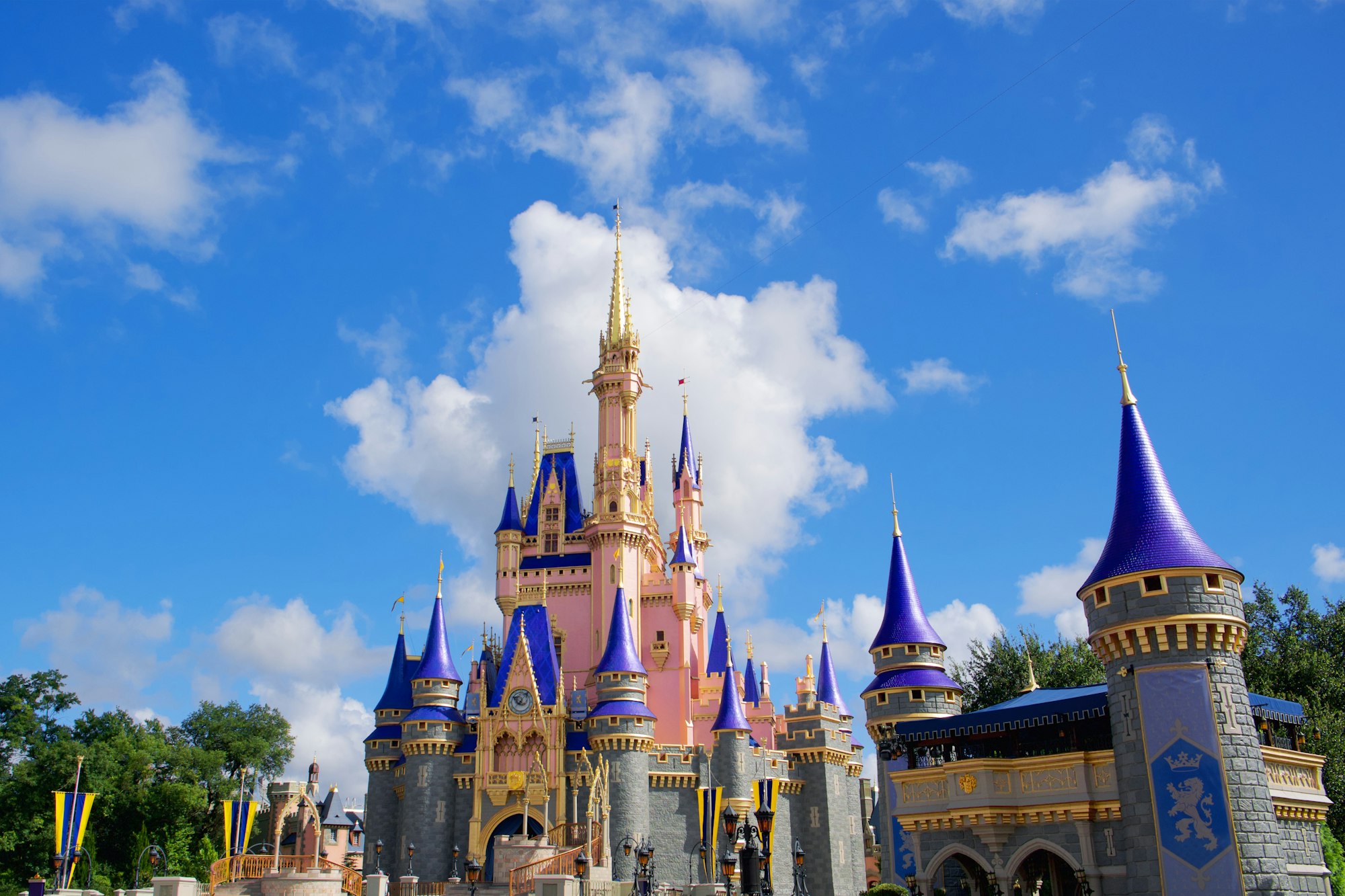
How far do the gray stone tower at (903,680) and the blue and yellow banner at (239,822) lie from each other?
85.1 feet

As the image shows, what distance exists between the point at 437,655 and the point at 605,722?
9893 millimetres

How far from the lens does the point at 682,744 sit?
54.7 metres

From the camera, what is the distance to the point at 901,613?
3838 centimetres

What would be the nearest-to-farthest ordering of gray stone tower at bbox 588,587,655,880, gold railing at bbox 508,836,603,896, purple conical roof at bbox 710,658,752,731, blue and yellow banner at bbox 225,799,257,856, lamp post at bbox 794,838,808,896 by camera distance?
lamp post at bbox 794,838,808,896 < gold railing at bbox 508,836,603,896 < blue and yellow banner at bbox 225,799,257,856 < gray stone tower at bbox 588,587,655,880 < purple conical roof at bbox 710,658,752,731

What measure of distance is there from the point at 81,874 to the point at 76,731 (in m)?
8.76

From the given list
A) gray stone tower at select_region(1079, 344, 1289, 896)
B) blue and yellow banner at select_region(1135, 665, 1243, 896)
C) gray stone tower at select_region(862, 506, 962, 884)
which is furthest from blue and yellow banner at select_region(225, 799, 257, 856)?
blue and yellow banner at select_region(1135, 665, 1243, 896)

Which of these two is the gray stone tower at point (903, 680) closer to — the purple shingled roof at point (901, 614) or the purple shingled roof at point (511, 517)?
the purple shingled roof at point (901, 614)

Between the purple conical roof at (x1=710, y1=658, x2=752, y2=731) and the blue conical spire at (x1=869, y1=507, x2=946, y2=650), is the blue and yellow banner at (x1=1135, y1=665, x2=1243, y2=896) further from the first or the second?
the purple conical roof at (x1=710, y1=658, x2=752, y2=731)

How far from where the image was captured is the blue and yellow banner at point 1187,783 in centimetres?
2442

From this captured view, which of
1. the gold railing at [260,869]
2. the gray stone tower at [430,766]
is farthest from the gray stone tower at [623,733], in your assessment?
the gold railing at [260,869]

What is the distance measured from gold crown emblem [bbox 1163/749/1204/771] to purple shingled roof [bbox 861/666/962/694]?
11.4 metres

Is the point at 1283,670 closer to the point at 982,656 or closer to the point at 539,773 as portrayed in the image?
the point at 982,656

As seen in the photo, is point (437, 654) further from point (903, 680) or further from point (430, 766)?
point (903, 680)

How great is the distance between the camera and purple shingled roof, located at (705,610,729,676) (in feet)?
200
